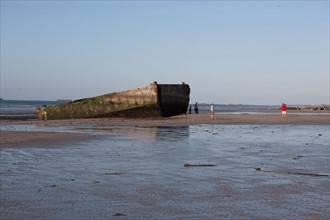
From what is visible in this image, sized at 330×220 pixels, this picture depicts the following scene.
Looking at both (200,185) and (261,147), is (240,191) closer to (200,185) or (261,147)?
(200,185)

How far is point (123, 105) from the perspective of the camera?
29859 millimetres

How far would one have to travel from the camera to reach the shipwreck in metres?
29.3

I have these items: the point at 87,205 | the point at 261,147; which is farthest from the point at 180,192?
the point at 261,147

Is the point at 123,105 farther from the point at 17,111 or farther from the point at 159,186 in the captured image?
the point at 17,111

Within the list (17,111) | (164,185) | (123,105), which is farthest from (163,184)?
(17,111)

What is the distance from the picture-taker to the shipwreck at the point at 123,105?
29312 mm

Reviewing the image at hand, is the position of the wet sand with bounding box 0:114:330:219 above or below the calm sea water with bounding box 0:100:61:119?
below

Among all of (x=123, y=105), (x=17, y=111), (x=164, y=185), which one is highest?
(x=123, y=105)

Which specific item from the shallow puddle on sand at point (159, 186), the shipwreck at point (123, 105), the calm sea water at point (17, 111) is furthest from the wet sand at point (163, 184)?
the calm sea water at point (17, 111)

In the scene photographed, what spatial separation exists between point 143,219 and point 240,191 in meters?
1.83

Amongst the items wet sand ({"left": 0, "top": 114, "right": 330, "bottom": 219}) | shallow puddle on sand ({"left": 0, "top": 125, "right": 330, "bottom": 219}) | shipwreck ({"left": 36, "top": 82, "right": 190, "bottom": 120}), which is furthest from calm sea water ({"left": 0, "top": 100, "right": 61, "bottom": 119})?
shallow puddle on sand ({"left": 0, "top": 125, "right": 330, "bottom": 219})

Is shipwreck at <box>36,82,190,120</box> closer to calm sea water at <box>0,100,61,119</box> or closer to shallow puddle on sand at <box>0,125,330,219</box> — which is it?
calm sea water at <box>0,100,61,119</box>

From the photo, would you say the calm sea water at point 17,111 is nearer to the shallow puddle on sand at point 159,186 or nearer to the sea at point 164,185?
the sea at point 164,185

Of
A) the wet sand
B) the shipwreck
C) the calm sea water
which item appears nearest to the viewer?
the wet sand
